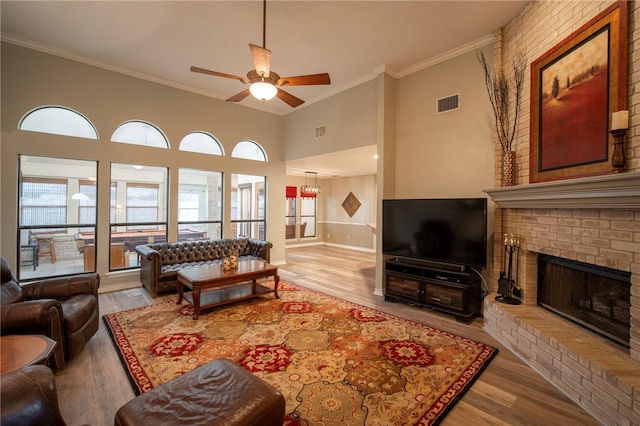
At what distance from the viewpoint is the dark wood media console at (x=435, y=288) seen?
3535mm

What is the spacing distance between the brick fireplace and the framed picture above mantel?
30cm

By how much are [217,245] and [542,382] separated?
5.17 meters

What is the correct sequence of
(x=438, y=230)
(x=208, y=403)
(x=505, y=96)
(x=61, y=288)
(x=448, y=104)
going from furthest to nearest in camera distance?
(x=448, y=104) < (x=438, y=230) < (x=505, y=96) < (x=61, y=288) < (x=208, y=403)

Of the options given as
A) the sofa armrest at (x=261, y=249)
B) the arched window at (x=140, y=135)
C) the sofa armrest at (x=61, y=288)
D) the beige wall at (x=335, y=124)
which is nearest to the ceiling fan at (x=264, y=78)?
the beige wall at (x=335, y=124)

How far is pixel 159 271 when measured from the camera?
4.37 meters

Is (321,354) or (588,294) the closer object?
(588,294)

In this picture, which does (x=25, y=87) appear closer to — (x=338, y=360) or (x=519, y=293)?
(x=338, y=360)

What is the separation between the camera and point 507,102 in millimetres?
3475

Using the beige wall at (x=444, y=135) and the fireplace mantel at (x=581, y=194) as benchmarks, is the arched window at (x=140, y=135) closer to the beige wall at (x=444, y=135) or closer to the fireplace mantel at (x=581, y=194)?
the beige wall at (x=444, y=135)

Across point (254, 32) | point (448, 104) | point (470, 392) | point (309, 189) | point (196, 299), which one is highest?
point (254, 32)

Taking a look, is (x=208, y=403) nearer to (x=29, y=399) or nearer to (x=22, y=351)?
(x=29, y=399)

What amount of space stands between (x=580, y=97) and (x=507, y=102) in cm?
103

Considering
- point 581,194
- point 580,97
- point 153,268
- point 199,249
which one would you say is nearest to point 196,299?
point 153,268

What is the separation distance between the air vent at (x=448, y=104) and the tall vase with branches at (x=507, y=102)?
1.40 ft
